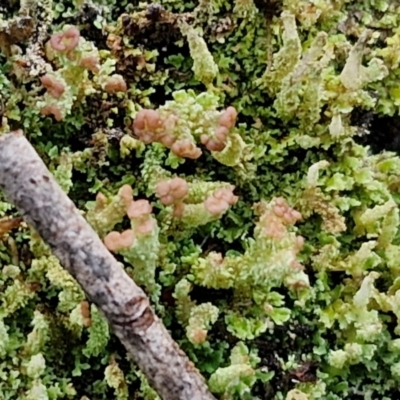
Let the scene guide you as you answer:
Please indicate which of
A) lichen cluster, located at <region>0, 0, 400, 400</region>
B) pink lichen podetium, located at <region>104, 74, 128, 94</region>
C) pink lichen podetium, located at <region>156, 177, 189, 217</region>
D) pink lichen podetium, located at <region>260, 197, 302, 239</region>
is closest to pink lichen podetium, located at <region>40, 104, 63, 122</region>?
lichen cluster, located at <region>0, 0, 400, 400</region>

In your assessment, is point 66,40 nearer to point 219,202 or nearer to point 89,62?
point 89,62

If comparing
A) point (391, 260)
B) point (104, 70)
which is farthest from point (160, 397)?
point (104, 70)

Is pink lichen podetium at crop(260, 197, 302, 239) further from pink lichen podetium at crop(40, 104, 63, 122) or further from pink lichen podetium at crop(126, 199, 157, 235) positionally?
pink lichen podetium at crop(40, 104, 63, 122)

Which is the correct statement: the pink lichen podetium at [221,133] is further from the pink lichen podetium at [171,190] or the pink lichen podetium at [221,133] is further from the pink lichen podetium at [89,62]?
the pink lichen podetium at [89,62]

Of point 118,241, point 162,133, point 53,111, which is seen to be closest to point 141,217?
point 118,241

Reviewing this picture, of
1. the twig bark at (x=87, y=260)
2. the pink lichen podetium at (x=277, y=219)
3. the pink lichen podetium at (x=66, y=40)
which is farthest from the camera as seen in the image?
the pink lichen podetium at (x=66, y=40)

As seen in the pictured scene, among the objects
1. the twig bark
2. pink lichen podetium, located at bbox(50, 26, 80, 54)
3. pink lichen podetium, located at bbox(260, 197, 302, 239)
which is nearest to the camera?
the twig bark

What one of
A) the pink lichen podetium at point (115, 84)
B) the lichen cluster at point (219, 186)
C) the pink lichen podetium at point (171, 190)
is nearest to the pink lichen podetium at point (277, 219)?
the lichen cluster at point (219, 186)

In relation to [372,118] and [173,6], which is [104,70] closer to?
[173,6]
